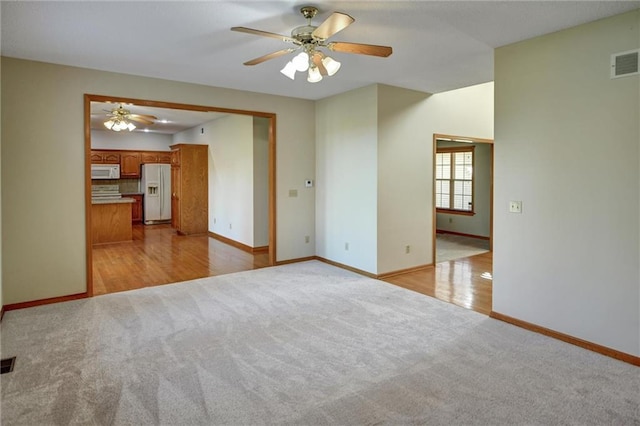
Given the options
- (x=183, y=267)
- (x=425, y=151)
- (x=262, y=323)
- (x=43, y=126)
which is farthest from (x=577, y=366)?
(x=43, y=126)

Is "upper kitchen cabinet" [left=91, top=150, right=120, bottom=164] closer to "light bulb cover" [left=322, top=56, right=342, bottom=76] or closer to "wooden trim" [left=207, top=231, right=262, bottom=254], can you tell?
"wooden trim" [left=207, top=231, right=262, bottom=254]

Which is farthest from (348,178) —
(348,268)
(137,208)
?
(137,208)

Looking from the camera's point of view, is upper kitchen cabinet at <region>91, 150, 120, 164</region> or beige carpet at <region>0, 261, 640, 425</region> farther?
upper kitchen cabinet at <region>91, 150, 120, 164</region>

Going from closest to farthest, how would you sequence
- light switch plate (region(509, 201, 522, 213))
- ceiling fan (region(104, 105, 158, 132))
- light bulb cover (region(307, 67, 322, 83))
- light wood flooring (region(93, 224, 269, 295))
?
light bulb cover (region(307, 67, 322, 83)) → light switch plate (region(509, 201, 522, 213)) → light wood flooring (region(93, 224, 269, 295)) → ceiling fan (region(104, 105, 158, 132))

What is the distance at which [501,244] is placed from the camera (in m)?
3.73

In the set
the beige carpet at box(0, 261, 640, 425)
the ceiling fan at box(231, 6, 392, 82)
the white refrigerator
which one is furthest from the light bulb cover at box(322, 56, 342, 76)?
the white refrigerator

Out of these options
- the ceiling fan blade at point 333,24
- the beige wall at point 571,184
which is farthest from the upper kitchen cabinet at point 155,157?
the beige wall at point 571,184

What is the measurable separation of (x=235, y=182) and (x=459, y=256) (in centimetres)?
445

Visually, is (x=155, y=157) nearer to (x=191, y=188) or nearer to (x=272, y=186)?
(x=191, y=188)

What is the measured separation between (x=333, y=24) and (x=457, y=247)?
6.08 meters

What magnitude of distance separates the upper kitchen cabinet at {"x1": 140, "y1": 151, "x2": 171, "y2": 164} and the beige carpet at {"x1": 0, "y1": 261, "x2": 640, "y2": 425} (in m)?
7.53

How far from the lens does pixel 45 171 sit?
412cm

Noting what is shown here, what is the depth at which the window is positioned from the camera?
883 centimetres

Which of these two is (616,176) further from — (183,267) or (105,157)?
(105,157)
